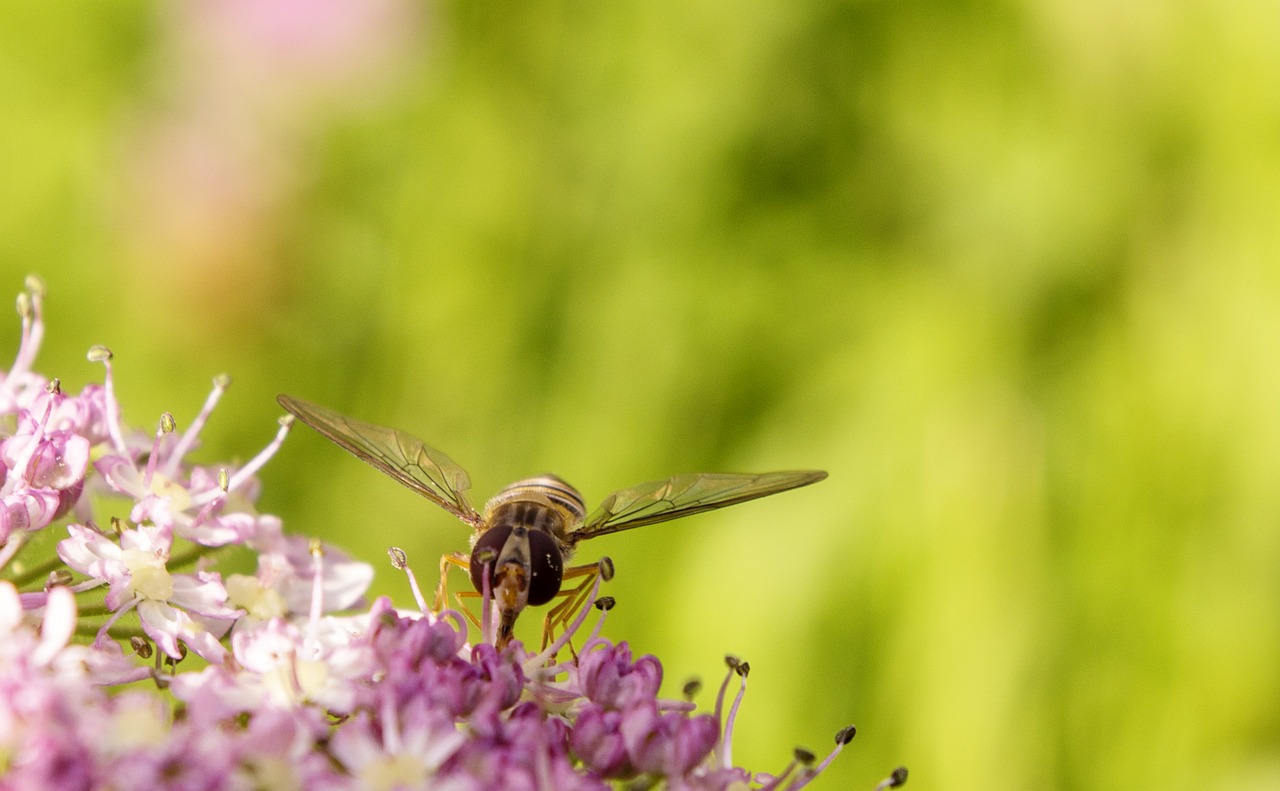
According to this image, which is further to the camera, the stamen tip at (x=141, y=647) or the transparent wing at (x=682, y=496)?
the transparent wing at (x=682, y=496)

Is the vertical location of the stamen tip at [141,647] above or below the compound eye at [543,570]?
below

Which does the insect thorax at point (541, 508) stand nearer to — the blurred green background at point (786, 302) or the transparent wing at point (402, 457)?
the transparent wing at point (402, 457)

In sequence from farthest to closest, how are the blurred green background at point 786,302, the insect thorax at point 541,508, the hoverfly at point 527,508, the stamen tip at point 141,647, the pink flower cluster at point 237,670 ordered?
the blurred green background at point 786,302 < the insect thorax at point 541,508 < the hoverfly at point 527,508 < the stamen tip at point 141,647 < the pink flower cluster at point 237,670

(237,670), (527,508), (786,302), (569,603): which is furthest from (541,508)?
(786,302)

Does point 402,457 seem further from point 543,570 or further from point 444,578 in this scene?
point 543,570

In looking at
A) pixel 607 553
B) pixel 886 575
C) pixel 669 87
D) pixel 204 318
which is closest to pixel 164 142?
pixel 204 318

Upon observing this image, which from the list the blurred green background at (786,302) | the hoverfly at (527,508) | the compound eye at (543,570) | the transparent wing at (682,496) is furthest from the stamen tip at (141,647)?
the blurred green background at (786,302)

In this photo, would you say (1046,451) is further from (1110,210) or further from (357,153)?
(357,153)
